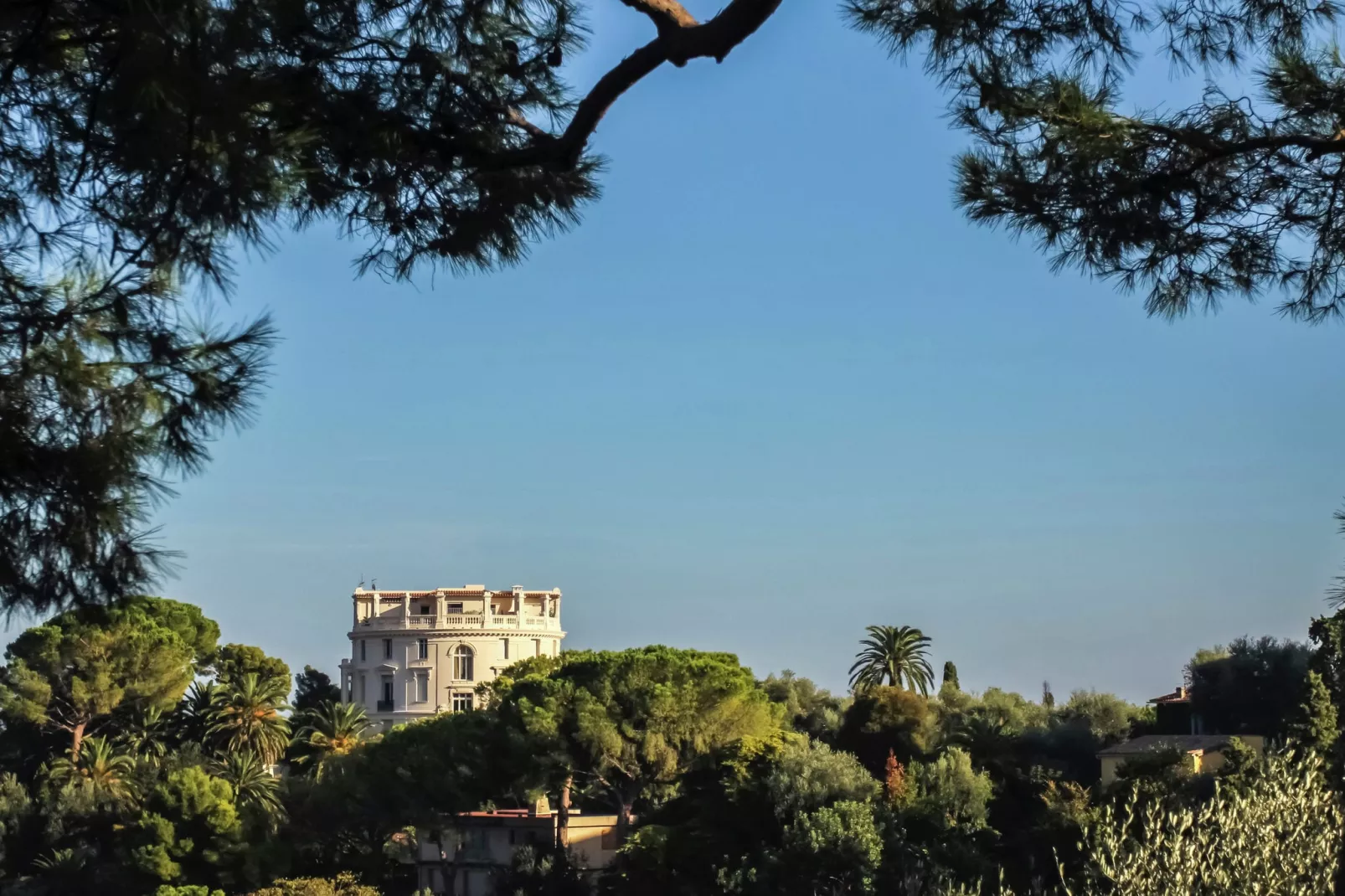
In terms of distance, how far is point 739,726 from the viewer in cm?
4719

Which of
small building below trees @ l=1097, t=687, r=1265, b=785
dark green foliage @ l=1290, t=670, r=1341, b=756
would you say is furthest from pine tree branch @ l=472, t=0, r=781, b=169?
small building below trees @ l=1097, t=687, r=1265, b=785

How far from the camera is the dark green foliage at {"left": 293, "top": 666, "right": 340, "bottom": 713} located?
86.1 metres

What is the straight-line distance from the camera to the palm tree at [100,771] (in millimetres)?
53312

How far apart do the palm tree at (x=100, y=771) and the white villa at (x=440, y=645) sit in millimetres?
26189

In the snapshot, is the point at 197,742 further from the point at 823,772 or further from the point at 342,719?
the point at 823,772

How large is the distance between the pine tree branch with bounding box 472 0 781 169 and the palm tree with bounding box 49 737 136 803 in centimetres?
5024

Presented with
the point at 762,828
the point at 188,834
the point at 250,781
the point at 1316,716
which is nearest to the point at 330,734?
the point at 250,781

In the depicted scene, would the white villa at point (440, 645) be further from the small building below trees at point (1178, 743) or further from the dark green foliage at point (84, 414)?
the dark green foliage at point (84, 414)

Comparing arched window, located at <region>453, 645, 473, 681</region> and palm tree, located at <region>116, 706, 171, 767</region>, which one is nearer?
palm tree, located at <region>116, 706, 171, 767</region>

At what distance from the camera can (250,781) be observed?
52.7 m

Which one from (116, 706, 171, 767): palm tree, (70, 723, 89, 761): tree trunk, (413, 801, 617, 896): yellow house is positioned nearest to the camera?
(413, 801, 617, 896): yellow house

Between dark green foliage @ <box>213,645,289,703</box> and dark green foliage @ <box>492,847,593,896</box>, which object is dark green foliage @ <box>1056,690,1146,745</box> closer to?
dark green foliage @ <box>492,847,593,896</box>

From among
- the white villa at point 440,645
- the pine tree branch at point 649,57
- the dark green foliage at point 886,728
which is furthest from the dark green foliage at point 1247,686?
the pine tree branch at point 649,57

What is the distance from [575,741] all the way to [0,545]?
42013 millimetres
